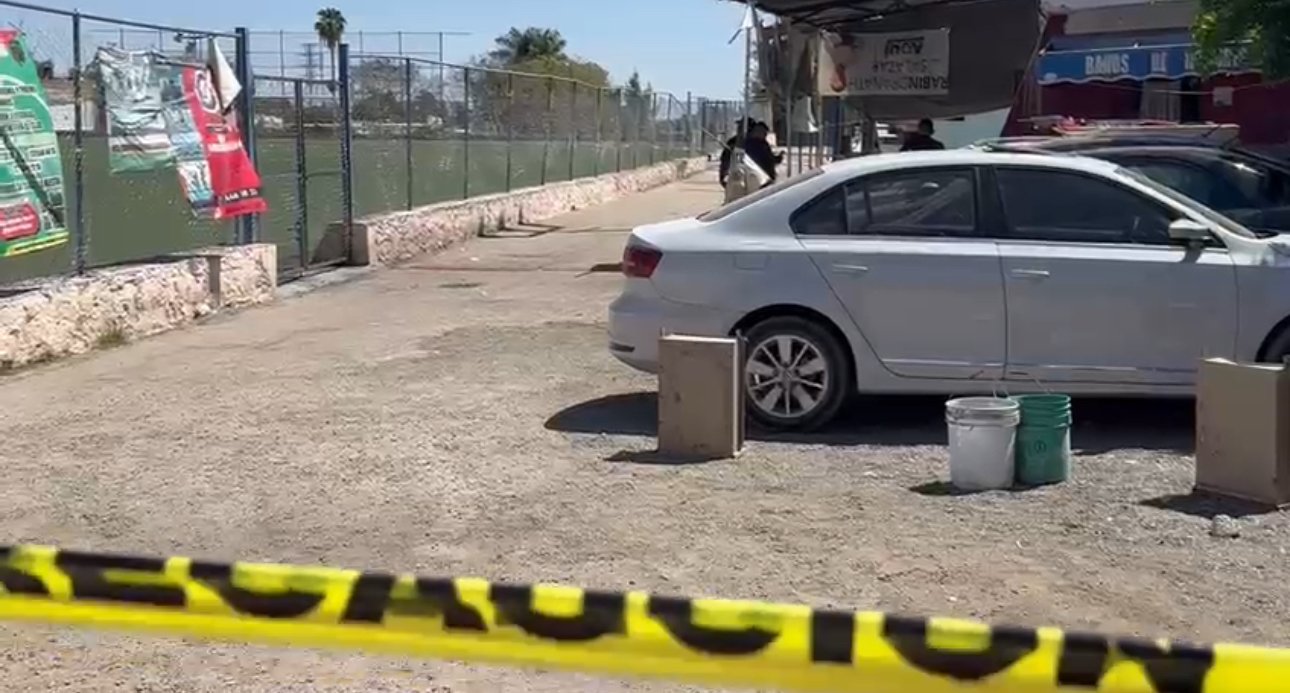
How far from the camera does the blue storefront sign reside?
628 inches

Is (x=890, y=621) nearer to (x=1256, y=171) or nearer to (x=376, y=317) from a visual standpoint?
(x=1256, y=171)

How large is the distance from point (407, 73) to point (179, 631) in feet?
56.2

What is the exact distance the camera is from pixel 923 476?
7480 mm

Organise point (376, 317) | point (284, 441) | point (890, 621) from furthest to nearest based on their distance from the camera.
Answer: point (376, 317), point (284, 441), point (890, 621)

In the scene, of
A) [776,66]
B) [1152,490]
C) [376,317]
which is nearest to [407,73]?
[776,66]

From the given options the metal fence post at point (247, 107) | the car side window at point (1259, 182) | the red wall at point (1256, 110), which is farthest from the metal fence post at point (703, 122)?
the car side window at point (1259, 182)

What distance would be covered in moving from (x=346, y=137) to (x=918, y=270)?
10890mm

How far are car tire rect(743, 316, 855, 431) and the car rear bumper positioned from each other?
0.88 ft

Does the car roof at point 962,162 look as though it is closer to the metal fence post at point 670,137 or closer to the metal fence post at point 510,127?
the metal fence post at point 510,127

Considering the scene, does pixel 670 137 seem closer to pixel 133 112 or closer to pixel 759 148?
pixel 759 148

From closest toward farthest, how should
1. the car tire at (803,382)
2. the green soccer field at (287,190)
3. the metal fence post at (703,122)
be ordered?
the car tire at (803,382) < the green soccer field at (287,190) < the metal fence post at (703,122)

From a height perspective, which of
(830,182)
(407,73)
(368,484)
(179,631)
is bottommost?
(368,484)

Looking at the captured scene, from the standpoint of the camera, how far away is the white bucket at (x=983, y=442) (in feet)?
23.1

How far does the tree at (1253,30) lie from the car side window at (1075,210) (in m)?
3.55
